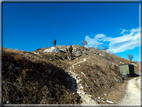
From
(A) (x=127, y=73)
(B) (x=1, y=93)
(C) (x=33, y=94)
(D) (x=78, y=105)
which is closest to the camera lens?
(B) (x=1, y=93)

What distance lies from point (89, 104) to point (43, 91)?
580 centimetres

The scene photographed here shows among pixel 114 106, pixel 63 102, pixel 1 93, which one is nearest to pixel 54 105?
pixel 63 102

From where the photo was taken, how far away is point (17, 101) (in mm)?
6379

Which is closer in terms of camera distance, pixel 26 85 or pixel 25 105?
pixel 25 105

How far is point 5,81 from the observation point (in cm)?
688

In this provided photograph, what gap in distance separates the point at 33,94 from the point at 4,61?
5.06m

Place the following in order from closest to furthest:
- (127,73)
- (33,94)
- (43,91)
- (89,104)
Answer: (33,94) < (43,91) < (89,104) < (127,73)

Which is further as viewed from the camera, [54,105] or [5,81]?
[54,105]

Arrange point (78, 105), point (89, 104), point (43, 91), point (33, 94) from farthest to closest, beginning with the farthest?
point (89, 104) < point (78, 105) < point (43, 91) < point (33, 94)

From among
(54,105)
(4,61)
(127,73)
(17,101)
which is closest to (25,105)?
(17,101)

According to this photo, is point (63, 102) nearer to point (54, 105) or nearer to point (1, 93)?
point (54, 105)

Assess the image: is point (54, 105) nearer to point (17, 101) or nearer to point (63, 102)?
point (63, 102)

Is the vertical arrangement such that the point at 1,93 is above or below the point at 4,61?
below

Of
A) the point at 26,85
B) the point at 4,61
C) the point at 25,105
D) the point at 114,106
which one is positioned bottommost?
the point at 114,106
